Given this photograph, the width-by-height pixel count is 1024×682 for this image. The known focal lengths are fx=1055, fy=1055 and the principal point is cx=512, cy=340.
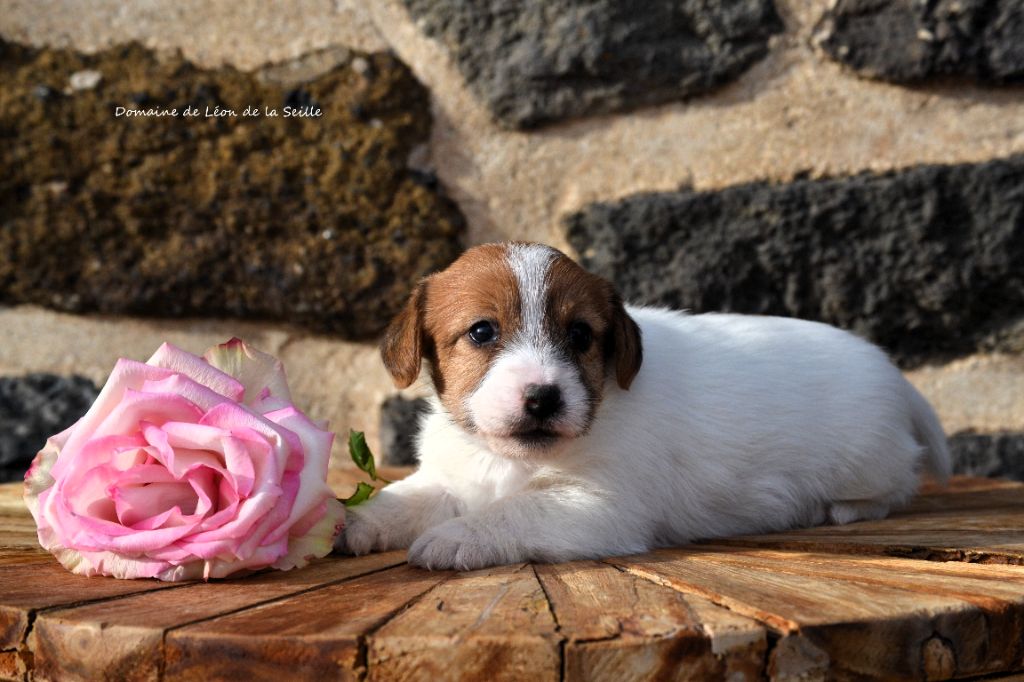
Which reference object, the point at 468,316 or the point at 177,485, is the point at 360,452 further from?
the point at 177,485

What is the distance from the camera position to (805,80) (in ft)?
11.7

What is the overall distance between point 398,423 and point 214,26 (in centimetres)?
153

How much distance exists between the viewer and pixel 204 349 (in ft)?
12.3

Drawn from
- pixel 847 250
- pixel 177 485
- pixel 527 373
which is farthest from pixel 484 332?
pixel 847 250

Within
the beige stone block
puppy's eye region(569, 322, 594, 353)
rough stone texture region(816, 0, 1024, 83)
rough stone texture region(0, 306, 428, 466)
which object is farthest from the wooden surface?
rough stone texture region(816, 0, 1024, 83)

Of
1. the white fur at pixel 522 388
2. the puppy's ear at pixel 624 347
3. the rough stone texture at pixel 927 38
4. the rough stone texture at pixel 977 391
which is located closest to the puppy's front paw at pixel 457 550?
the white fur at pixel 522 388

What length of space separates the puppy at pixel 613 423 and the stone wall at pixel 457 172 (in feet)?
1.19

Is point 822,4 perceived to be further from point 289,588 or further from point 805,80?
point 289,588

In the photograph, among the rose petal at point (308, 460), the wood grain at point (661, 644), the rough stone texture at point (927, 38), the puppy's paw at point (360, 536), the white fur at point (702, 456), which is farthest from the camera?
the rough stone texture at point (927, 38)

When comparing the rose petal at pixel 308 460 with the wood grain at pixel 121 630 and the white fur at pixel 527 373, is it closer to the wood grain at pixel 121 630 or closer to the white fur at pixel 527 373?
the wood grain at pixel 121 630

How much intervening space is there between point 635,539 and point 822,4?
196 cm

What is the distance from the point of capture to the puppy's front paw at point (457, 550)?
226 centimetres

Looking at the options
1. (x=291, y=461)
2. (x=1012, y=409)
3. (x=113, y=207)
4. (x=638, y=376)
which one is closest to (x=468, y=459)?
(x=638, y=376)

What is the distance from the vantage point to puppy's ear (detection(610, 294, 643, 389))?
284cm
